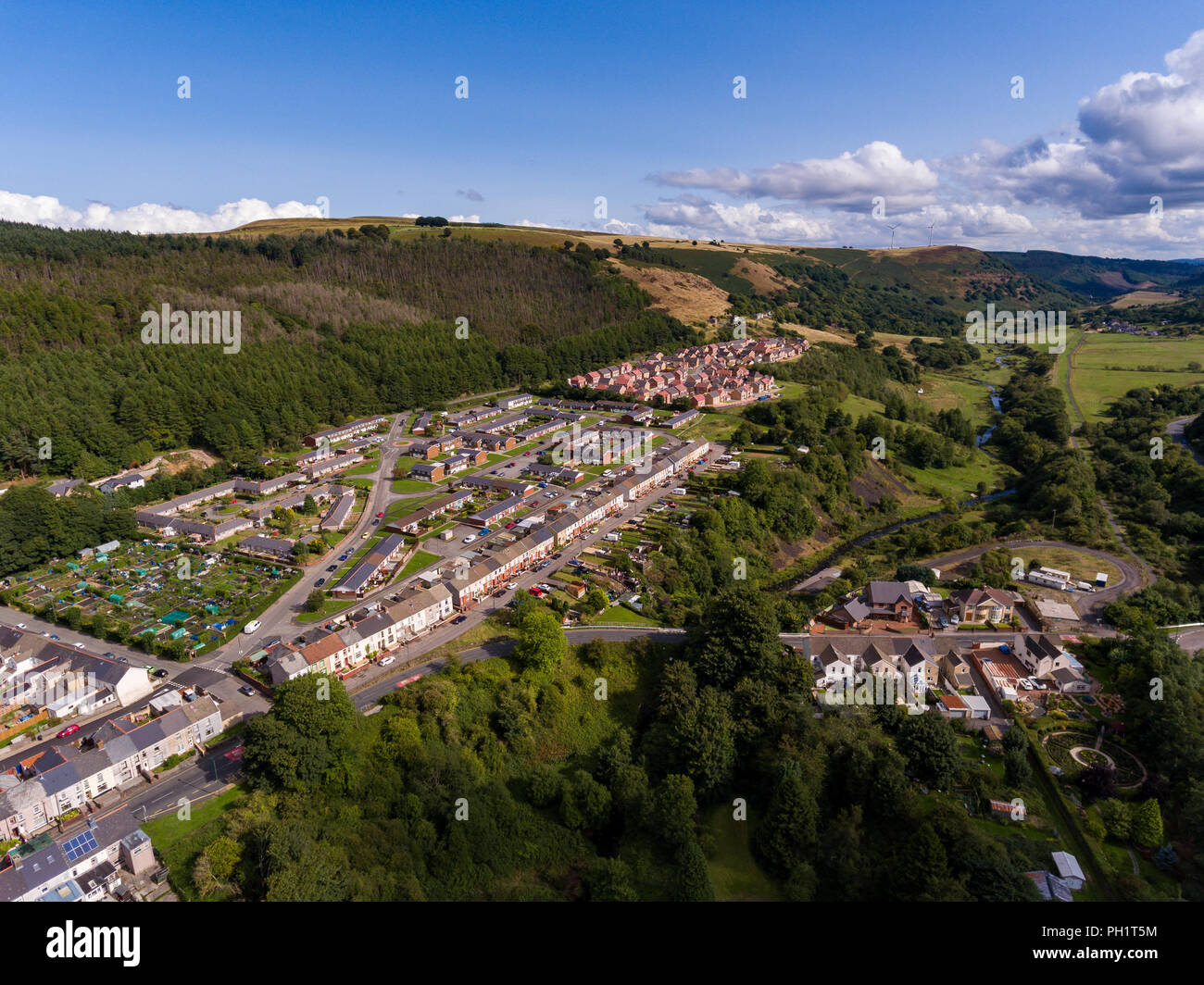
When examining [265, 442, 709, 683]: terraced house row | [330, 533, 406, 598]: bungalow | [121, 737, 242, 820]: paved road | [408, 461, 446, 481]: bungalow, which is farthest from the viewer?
[408, 461, 446, 481]: bungalow

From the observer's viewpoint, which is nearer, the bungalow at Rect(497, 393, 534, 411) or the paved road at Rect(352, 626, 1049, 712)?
the paved road at Rect(352, 626, 1049, 712)

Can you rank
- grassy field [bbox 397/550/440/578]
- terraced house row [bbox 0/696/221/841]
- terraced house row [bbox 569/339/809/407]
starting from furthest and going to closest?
terraced house row [bbox 569/339/809/407] → grassy field [bbox 397/550/440/578] → terraced house row [bbox 0/696/221/841]

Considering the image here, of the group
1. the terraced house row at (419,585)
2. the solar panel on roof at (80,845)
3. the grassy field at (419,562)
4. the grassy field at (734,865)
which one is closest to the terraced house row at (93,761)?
the solar panel on roof at (80,845)

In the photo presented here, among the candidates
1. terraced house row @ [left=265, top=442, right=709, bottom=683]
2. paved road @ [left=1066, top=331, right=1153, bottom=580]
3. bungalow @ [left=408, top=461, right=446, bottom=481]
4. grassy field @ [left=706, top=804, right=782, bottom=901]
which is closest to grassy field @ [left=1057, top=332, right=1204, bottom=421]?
paved road @ [left=1066, top=331, right=1153, bottom=580]

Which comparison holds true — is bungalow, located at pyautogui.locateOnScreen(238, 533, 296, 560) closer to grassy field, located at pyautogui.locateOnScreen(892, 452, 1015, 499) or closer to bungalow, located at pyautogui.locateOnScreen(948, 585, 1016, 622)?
bungalow, located at pyautogui.locateOnScreen(948, 585, 1016, 622)

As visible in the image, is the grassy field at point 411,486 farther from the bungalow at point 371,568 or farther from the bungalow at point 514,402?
the bungalow at point 514,402

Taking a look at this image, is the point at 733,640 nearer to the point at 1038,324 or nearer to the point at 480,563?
the point at 480,563
